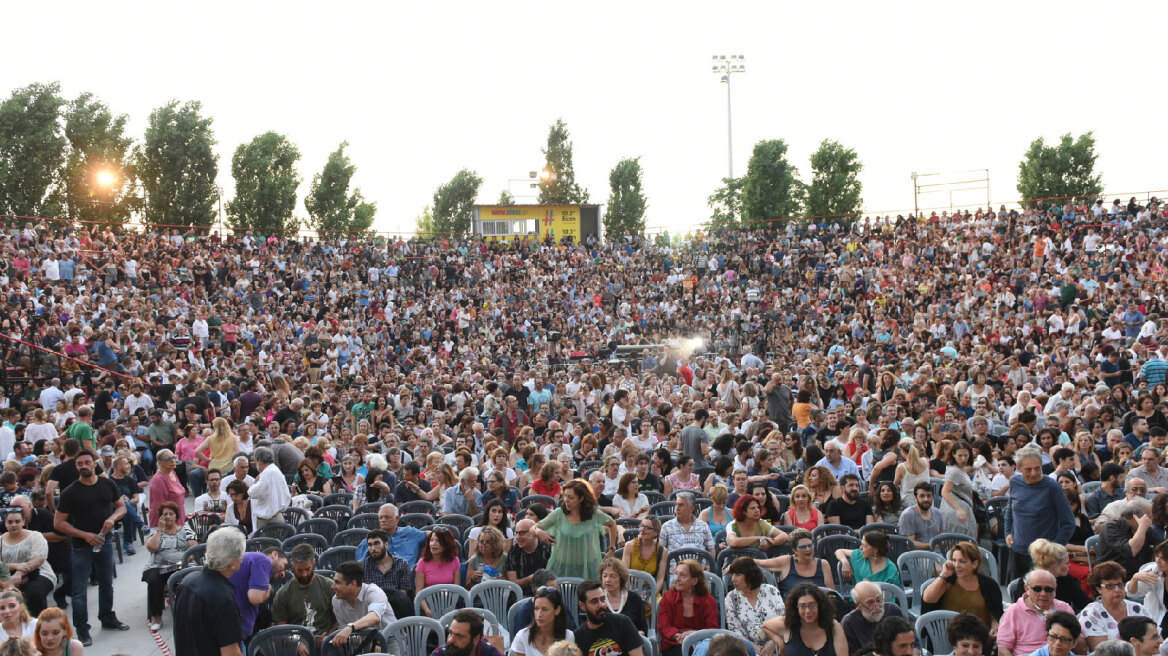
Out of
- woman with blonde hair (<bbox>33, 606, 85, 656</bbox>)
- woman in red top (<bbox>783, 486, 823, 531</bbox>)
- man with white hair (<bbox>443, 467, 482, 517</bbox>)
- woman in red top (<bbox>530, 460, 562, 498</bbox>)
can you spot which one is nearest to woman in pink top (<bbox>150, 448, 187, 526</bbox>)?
man with white hair (<bbox>443, 467, 482, 517</bbox>)

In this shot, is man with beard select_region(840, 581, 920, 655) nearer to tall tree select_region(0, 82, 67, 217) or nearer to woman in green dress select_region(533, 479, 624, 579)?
woman in green dress select_region(533, 479, 624, 579)

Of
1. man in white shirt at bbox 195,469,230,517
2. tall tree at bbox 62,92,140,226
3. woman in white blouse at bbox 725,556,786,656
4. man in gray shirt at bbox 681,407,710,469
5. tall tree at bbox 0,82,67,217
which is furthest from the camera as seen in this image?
tall tree at bbox 62,92,140,226

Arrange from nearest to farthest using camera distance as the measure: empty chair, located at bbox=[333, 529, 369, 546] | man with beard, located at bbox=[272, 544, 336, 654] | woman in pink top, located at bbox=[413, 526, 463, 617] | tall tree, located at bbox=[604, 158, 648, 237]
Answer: man with beard, located at bbox=[272, 544, 336, 654], woman in pink top, located at bbox=[413, 526, 463, 617], empty chair, located at bbox=[333, 529, 369, 546], tall tree, located at bbox=[604, 158, 648, 237]

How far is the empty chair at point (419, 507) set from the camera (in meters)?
8.81

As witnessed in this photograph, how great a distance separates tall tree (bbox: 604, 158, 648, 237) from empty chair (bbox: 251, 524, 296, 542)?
157ft

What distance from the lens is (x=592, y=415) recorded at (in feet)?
42.6

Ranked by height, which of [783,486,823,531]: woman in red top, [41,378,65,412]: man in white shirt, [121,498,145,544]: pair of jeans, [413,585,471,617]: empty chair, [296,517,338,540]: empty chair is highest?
[41,378,65,412]: man in white shirt

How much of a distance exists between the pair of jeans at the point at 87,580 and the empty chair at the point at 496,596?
3457 mm

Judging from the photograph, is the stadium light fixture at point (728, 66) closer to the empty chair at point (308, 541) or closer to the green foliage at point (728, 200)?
the green foliage at point (728, 200)

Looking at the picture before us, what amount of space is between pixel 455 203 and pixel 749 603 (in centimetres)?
5488

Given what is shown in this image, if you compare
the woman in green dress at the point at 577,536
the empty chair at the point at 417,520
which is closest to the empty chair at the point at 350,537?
the empty chair at the point at 417,520

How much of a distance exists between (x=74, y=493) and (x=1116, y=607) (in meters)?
7.69

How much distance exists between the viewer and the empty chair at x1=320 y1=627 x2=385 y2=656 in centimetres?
599

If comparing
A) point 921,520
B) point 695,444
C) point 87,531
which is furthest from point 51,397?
point 921,520
